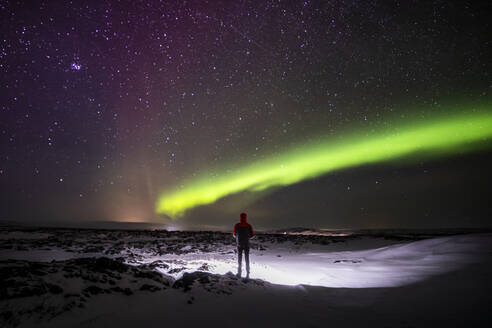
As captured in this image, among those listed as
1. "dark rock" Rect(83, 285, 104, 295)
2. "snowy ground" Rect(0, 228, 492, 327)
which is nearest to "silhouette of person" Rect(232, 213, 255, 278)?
"snowy ground" Rect(0, 228, 492, 327)

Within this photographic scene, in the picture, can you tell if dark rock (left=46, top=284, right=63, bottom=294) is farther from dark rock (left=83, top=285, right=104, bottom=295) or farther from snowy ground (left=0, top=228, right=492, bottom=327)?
dark rock (left=83, top=285, right=104, bottom=295)

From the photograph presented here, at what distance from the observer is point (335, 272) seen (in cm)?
1055

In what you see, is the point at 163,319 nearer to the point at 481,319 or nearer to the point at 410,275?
the point at 481,319

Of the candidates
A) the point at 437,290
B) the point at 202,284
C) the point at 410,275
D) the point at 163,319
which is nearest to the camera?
the point at 163,319

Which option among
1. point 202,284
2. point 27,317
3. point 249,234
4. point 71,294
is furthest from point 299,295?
point 27,317

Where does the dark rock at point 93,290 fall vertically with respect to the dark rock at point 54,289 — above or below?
below

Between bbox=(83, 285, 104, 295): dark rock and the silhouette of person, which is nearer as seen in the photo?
bbox=(83, 285, 104, 295): dark rock

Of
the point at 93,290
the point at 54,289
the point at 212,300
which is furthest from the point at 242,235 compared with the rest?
the point at 54,289

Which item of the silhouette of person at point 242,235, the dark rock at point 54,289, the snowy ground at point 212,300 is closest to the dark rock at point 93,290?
the snowy ground at point 212,300

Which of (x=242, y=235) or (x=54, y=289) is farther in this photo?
(x=242, y=235)

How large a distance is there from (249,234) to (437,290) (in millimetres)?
5581

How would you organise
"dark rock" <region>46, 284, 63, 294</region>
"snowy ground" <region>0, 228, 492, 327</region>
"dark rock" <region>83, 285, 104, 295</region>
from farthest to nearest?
"dark rock" <region>83, 285, 104, 295</region> < "dark rock" <region>46, 284, 63, 294</region> < "snowy ground" <region>0, 228, 492, 327</region>

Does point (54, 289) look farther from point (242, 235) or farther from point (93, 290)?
point (242, 235)

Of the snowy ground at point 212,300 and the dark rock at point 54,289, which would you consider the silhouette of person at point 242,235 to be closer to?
the snowy ground at point 212,300
